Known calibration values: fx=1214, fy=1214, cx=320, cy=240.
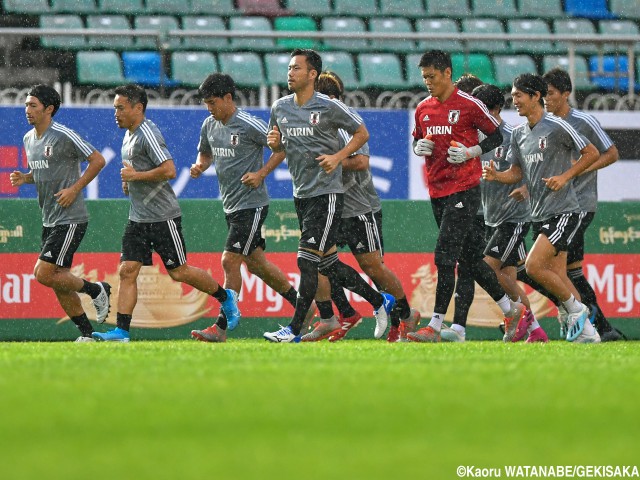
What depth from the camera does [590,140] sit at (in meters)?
10.8

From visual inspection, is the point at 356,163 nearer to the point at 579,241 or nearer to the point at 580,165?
the point at 580,165

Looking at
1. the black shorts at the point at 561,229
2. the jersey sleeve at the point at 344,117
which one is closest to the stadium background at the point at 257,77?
the black shorts at the point at 561,229

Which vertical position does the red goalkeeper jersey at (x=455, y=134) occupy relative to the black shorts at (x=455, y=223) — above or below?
above

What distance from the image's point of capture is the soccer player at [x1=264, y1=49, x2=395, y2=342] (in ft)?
31.9

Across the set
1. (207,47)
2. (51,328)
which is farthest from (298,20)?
(51,328)

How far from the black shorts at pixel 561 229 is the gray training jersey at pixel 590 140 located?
22.5 inches

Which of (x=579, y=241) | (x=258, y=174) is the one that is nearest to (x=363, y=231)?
(x=258, y=174)

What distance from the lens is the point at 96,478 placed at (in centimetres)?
339

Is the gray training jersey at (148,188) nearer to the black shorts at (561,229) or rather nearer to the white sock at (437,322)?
the white sock at (437,322)

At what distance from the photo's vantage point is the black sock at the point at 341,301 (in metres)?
11.1

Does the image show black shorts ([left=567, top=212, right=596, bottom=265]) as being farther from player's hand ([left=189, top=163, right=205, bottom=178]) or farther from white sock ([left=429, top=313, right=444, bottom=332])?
player's hand ([left=189, top=163, right=205, bottom=178])

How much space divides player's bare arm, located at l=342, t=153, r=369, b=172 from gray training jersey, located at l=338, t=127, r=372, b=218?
0.10 meters

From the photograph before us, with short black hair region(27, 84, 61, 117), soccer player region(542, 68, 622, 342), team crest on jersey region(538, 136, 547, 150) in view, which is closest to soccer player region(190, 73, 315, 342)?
short black hair region(27, 84, 61, 117)

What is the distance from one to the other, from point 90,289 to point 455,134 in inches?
138
